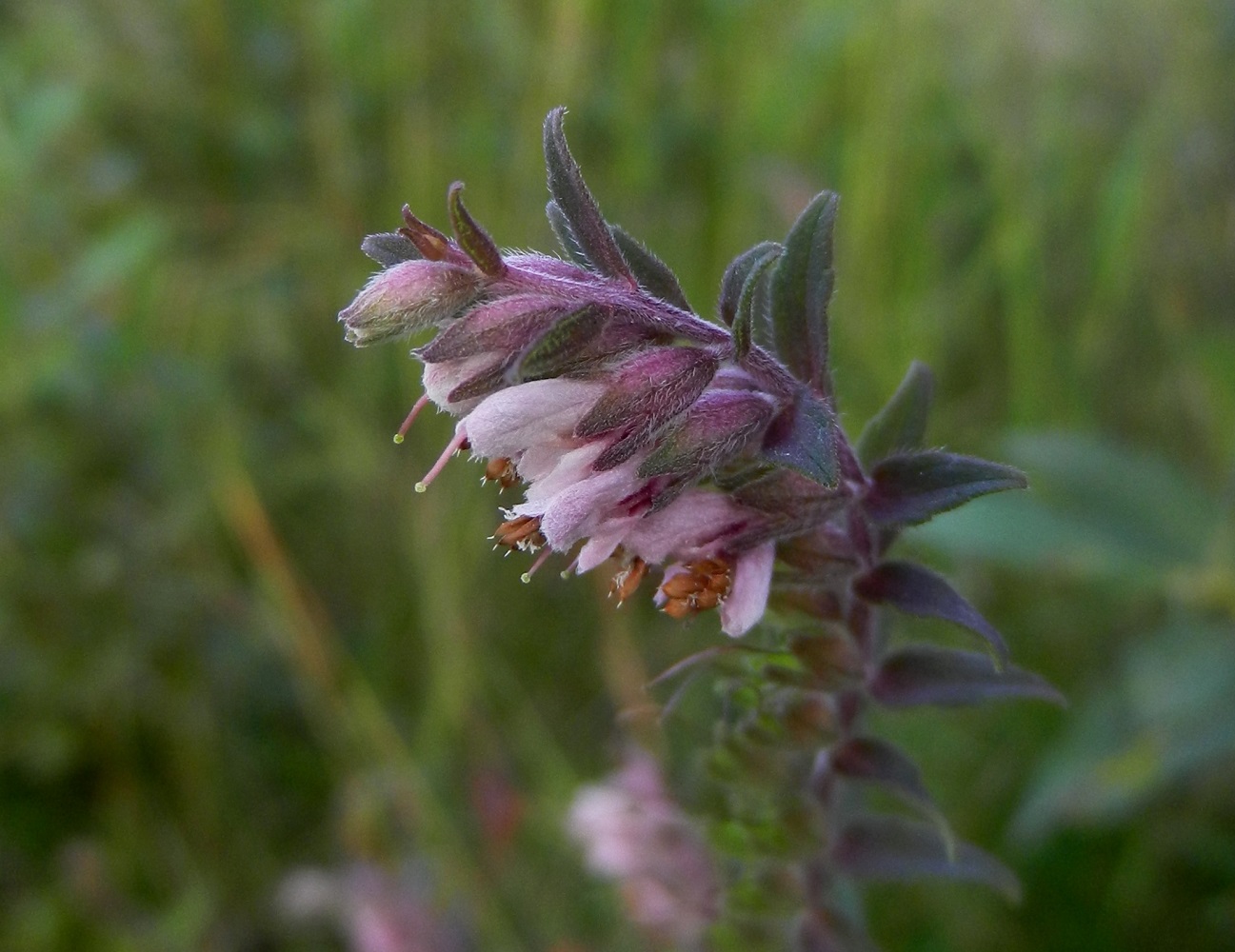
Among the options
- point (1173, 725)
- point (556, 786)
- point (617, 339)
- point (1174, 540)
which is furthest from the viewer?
point (556, 786)

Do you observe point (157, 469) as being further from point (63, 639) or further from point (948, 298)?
point (948, 298)

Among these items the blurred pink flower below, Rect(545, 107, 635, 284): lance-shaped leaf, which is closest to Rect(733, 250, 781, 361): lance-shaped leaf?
Rect(545, 107, 635, 284): lance-shaped leaf

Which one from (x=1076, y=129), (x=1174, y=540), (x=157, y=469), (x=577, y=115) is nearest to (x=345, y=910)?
(x=157, y=469)

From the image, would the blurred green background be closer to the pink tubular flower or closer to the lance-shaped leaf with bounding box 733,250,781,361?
the pink tubular flower

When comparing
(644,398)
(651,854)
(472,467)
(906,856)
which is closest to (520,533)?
(644,398)

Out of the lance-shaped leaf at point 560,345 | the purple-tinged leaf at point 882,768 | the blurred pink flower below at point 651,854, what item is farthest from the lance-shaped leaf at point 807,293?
the blurred pink flower below at point 651,854
